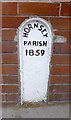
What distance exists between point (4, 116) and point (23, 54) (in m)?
0.71

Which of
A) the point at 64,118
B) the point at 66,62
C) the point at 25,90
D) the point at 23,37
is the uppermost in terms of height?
the point at 23,37

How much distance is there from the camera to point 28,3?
3045 millimetres

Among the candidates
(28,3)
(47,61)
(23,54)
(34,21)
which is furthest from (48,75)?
(28,3)

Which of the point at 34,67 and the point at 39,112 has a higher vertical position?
the point at 34,67

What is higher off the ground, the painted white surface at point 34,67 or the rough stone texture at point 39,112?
the painted white surface at point 34,67

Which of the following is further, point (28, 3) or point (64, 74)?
point (64, 74)

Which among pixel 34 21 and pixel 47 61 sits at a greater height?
pixel 34 21

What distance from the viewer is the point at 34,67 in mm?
3223

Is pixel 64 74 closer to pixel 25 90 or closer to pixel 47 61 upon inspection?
pixel 47 61

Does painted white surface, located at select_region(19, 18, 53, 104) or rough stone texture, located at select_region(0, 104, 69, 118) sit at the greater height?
painted white surface, located at select_region(19, 18, 53, 104)

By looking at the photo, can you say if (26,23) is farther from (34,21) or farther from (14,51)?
(14,51)

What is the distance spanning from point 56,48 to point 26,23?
0.44 m

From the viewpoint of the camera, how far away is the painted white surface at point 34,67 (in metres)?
3.13

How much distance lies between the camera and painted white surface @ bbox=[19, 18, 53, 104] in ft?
10.3
